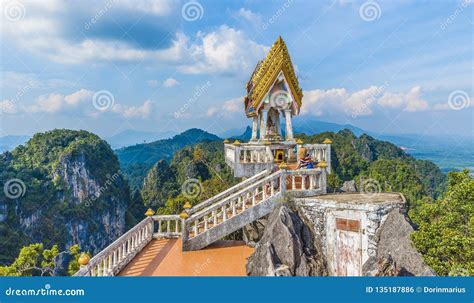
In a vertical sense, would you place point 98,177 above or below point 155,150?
below

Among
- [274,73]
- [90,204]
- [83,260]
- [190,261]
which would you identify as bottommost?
[90,204]

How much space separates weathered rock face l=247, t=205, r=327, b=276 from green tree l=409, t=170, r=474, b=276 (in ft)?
7.77

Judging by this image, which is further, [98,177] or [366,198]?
[98,177]

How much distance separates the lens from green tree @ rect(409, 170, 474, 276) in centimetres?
631

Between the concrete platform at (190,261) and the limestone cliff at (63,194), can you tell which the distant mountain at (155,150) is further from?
the concrete platform at (190,261)

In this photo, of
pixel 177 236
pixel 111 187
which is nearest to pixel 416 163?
pixel 111 187

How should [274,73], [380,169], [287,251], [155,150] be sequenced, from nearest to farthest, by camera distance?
[287,251] < [274,73] < [380,169] < [155,150]

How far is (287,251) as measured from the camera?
25.8 feet

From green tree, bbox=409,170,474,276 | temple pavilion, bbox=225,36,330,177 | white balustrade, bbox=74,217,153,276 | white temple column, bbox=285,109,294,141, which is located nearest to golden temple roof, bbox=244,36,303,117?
temple pavilion, bbox=225,36,330,177

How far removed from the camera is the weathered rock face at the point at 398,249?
6992mm

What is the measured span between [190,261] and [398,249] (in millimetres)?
5088

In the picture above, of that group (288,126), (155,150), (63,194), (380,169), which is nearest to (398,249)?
(288,126)

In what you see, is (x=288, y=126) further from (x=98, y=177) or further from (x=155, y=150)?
(x=155, y=150)

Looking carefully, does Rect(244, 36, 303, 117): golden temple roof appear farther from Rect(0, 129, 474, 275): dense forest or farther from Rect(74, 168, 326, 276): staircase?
Rect(0, 129, 474, 275): dense forest
